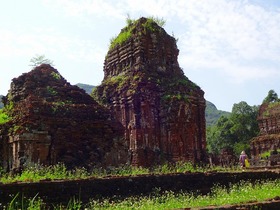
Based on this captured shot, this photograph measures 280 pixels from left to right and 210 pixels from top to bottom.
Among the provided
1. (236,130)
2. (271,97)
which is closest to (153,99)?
(236,130)

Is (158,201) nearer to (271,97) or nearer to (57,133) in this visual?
(57,133)

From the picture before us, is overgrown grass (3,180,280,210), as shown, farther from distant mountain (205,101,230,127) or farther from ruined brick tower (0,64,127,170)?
distant mountain (205,101,230,127)

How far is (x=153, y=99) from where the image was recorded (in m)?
18.7

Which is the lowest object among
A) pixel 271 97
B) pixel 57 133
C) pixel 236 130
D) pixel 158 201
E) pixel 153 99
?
pixel 158 201

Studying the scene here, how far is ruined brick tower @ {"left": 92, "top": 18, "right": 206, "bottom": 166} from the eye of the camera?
18438 mm

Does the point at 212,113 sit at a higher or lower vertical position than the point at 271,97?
higher

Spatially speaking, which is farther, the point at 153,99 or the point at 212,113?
the point at 212,113

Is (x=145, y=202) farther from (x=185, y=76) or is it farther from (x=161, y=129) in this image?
(x=185, y=76)

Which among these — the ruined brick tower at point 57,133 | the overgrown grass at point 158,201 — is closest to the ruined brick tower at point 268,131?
the ruined brick tower at point 57,133

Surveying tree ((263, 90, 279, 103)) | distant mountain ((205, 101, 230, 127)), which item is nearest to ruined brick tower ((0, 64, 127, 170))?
tree ((263, 90, 279, 103))

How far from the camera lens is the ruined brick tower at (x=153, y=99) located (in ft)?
60.5

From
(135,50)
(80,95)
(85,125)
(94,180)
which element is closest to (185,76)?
(135,50)

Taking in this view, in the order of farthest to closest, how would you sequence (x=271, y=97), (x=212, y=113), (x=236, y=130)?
1. (x=212, y=113)
2. (x=271, y=97)
3. (x=236, y=130)

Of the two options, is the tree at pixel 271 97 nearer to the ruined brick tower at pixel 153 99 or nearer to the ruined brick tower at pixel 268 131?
the ruined brick tower at pixel 268 131
